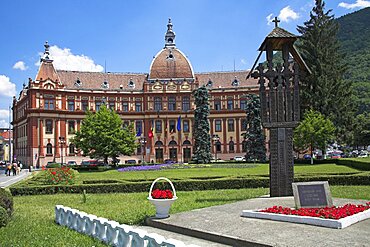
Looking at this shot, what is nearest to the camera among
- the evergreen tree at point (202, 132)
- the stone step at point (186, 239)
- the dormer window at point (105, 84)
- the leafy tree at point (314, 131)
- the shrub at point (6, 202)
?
the stone step at point (186, 239)

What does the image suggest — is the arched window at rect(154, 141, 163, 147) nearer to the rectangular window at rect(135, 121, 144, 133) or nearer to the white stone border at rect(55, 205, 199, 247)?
the rectangular window at rect(135, 121, 144, 133)

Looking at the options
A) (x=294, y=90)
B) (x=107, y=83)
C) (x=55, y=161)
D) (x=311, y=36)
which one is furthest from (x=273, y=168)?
(x=107, y=83)

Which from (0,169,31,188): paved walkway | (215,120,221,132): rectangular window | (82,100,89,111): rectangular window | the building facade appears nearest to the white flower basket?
(0,169,31,188): paved walkway

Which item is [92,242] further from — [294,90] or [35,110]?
[35,110]

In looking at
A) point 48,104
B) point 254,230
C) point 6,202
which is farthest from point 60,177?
point 48,104

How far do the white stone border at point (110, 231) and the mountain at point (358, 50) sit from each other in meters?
61.3

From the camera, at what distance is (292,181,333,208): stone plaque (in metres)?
11.8

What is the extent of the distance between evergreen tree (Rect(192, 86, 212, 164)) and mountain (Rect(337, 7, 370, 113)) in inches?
1091

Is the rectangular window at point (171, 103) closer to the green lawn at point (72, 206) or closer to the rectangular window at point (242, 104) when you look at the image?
the rectangular window at point (242, 104)

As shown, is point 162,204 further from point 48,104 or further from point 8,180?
point 48,104

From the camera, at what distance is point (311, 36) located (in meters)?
50.3

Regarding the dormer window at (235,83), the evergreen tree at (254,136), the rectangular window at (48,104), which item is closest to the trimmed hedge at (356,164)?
the evergreen tree at (254,136)

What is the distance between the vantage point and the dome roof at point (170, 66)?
7125cm

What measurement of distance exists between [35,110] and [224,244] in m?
59.1
